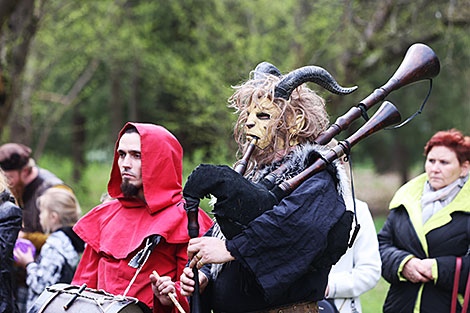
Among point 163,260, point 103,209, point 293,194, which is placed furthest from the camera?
point 103,209

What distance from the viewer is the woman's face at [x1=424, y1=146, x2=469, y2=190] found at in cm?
414

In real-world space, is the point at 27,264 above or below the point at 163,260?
below

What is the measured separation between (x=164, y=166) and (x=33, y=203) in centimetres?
230

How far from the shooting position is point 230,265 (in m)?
2.75

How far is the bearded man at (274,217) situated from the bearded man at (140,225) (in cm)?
50

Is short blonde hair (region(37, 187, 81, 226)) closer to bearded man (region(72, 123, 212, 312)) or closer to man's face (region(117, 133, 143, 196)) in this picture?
bearded man (region(72, 123, 212, 312))

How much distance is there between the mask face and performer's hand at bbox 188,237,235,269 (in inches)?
19.3

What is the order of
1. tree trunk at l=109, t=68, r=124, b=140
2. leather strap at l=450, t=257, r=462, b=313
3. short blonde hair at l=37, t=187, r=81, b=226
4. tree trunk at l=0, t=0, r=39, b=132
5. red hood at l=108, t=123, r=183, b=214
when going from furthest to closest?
tree trunk at l=109, t=68, r=124, b=140
tree trunk at l=0, t=0, r=39, b=132
short blonde hair at l=37, t=187, r=81, b=226
leather strap at l=450, t=257, r=462, b=313
red hood at l=108, t=123, r=183, b=214

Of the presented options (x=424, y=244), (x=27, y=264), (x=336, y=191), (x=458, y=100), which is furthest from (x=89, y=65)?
(x=336, y=191)

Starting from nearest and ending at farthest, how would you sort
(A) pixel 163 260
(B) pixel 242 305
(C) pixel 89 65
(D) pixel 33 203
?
1. (B) pixel 242 305
2. (A) pixel 163 260
3. (D) pixel 33 203
4. (C) pixel 89 65

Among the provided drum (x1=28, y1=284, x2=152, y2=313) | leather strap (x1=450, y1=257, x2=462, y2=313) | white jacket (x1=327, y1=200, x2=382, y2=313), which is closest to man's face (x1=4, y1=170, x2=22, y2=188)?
drum (x1=28, y1=284, x2=152, y2=313)

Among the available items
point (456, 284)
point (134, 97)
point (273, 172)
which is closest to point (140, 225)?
point (273, 172)

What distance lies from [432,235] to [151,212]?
6.41 ft

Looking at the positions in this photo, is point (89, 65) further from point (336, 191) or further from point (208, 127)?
point (336, 191)
